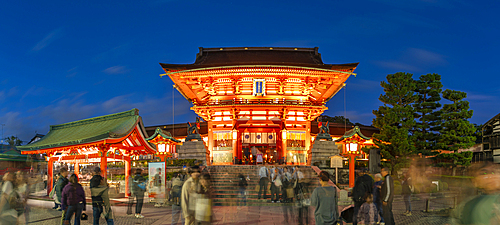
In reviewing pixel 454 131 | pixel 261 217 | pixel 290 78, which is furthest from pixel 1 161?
pixel 454 131

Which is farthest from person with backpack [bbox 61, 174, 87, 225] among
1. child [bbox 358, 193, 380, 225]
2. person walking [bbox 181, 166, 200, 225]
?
child [bbox 358, 193, 380, 225]

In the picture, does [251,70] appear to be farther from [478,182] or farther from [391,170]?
[478,182]

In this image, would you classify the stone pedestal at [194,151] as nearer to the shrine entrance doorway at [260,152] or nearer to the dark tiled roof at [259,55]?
the shrine entrance doorway at [260,152]

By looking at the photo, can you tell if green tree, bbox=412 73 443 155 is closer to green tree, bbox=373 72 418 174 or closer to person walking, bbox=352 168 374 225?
green tree, bbox=373 72 418 174

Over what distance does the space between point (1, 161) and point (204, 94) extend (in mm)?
23272

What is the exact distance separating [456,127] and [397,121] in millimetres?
4462

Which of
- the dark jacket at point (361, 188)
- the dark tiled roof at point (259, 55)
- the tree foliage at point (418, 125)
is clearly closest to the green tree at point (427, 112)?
the tree foliage at point (418, 125)

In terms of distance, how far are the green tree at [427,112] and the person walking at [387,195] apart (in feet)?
65.2

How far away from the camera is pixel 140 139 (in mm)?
18547

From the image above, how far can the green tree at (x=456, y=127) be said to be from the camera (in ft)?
87.4

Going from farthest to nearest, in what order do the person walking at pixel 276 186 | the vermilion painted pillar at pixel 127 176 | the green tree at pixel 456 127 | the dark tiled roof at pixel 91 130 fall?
the green tree at pixel 456 127
the vermilion painted pillar at pixel 127 176
the person walking at pixel 276 186
the dark tiled roof at pixel 91 130

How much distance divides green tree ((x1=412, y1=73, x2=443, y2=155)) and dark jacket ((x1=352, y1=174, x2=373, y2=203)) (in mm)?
19859

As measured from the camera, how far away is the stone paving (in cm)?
1324

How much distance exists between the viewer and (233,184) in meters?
20.9
